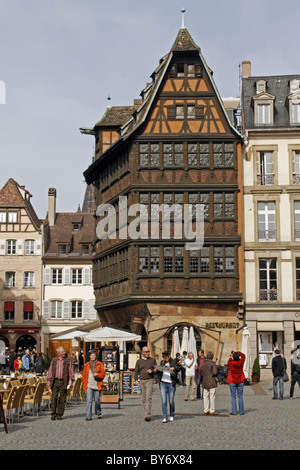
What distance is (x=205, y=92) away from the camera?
125 ft

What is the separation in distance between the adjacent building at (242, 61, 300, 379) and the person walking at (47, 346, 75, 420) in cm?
2008

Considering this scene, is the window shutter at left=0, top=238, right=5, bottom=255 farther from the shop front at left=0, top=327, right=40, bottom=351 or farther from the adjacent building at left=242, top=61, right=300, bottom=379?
the adjacent building at left=242, top=61, right=300, bottom=379

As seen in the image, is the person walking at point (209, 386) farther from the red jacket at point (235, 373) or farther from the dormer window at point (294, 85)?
the dormer window at point (294, 85)

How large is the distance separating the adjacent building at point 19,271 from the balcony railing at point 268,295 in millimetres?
26604

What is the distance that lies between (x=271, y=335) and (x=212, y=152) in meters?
9.12

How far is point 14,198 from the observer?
6262cm

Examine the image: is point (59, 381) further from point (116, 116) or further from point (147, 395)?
point (116, 116)

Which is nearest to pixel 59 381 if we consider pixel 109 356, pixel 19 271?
pixel 109 356

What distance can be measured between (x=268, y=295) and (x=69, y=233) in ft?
96.4

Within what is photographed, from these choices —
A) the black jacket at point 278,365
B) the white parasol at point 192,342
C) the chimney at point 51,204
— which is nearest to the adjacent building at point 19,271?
the chimney at point 51,204

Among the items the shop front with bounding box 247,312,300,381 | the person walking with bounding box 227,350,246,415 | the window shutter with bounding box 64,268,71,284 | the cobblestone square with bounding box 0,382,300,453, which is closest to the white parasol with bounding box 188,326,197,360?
the shop front with bounding box 247,312,300,381

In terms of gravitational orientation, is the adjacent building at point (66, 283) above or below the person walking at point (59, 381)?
above

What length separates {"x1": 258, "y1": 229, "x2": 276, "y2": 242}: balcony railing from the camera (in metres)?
38.2

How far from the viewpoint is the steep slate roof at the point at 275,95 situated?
3966 centimetres
